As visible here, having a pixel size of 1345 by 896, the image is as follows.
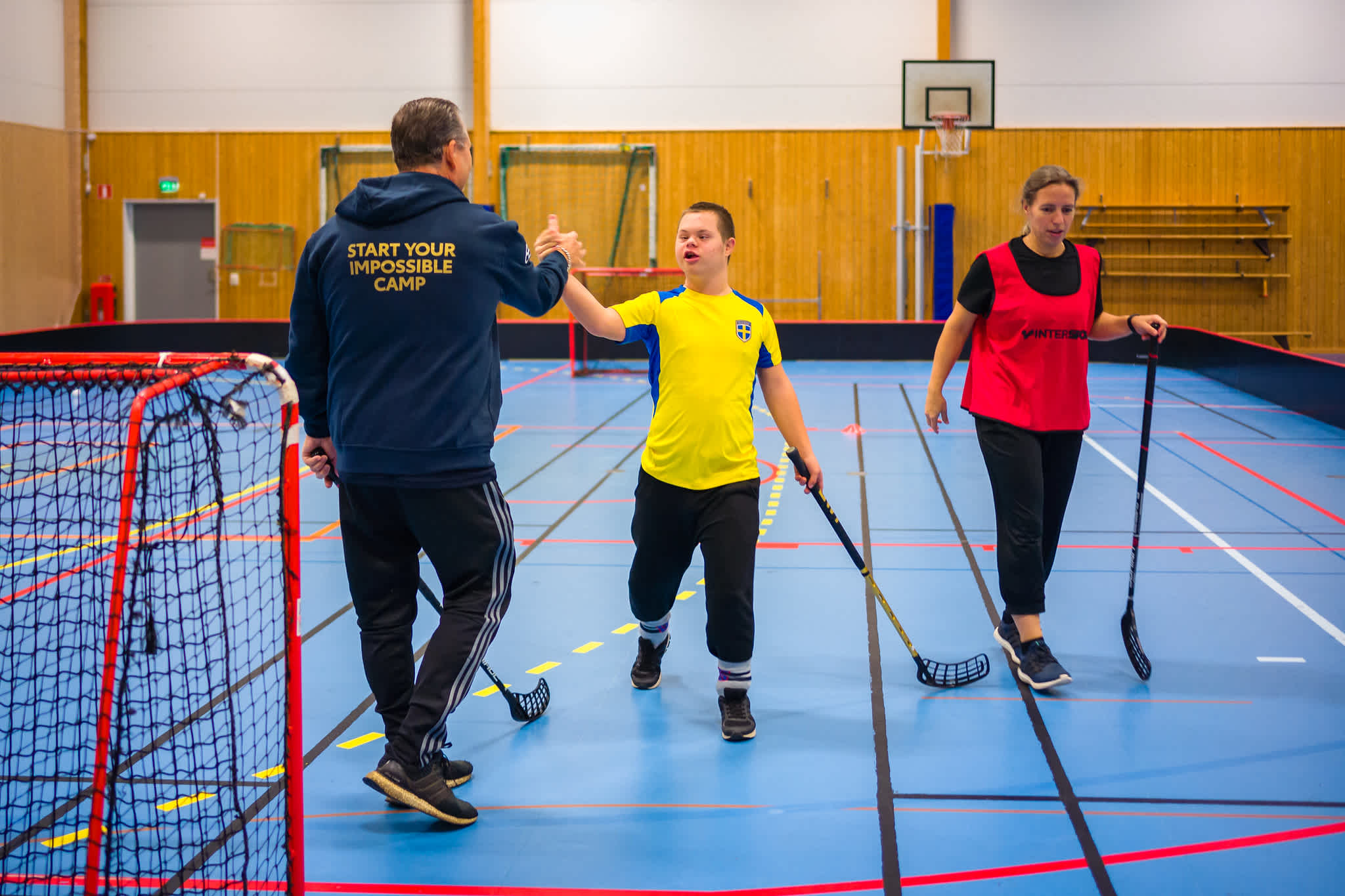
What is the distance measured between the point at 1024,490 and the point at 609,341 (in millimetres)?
12134

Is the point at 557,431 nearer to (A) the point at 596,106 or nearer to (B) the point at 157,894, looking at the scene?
(B) the point at 157,894

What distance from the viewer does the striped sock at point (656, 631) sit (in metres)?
3.96

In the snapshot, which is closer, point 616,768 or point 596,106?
point 616,768

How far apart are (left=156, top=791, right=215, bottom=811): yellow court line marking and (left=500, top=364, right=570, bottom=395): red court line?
32.2 feet

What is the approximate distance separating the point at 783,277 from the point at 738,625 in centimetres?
1532

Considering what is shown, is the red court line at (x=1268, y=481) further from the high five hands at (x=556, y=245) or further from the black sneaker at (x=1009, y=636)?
the high five hands at (x=556, y=245)

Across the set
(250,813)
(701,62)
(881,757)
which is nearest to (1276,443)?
(881,757)

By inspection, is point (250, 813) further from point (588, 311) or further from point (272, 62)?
point (272, 62)

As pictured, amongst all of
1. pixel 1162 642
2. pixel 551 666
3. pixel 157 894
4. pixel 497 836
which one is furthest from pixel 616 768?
pixel 1162 642

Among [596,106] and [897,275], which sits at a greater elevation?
[596,106]

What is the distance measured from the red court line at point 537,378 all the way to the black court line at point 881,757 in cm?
830

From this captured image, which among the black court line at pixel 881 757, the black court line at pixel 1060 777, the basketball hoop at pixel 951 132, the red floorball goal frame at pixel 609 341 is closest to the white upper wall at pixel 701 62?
the basketball hoop at pixel 951 132

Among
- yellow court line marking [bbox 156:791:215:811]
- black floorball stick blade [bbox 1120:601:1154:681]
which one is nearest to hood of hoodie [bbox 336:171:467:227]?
yellow court line marking [bbox 156:791:215:811]

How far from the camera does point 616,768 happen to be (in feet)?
10.9
